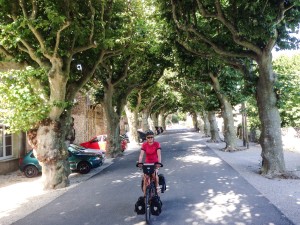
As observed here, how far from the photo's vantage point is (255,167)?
1315 cm

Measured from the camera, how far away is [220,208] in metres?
6.96

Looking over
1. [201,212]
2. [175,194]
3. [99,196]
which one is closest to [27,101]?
[99,196]

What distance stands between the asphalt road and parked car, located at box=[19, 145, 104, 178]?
283 centimetres

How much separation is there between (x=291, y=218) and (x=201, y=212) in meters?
1.84

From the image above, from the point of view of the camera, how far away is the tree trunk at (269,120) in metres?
10.9

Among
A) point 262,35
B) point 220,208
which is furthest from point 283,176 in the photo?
point 262,35

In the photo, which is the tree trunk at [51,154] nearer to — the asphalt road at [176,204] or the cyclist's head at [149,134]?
the asphalt road at [176,204]

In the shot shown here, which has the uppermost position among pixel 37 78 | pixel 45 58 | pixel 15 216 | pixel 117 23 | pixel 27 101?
pixel 117 23

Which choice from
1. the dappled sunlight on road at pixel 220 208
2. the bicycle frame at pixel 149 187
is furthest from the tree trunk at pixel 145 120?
the bicycle frame at pixel 149 187

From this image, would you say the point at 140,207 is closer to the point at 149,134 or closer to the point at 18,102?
the point at 149,134

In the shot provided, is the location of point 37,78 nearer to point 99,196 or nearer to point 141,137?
point 99,196

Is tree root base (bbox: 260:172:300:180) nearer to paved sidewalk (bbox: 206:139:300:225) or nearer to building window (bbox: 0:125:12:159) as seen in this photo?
paved sidewalk (bbox: 206:139:300:225)

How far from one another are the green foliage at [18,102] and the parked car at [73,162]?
14.6 ft

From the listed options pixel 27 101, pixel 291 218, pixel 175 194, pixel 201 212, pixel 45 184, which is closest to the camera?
pixel 291 218
